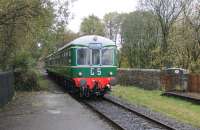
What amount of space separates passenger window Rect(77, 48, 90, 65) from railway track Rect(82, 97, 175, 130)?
6.82 feet

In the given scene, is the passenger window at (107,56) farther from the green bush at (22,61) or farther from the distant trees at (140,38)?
the distant trees at (140,38)

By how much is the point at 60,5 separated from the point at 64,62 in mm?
7128

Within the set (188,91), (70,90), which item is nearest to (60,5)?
(70,90)

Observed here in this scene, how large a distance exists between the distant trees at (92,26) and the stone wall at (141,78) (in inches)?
1493

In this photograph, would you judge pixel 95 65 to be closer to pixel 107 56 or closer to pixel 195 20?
pixel 107 56

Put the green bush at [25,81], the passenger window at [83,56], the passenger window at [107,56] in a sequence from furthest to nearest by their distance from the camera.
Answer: the green bush at [25,81] < the passenger window at [107,56] < the passenger window at [83,56]

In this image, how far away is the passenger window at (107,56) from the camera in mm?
20797

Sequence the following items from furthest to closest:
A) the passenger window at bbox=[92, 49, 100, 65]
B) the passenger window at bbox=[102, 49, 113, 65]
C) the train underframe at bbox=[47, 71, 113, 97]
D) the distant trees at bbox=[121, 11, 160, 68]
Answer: the distant trees at bbox=[121, 11, 160, 68]
the passenger window at bbox=[102, 49, 113, 65]
the passenger window at bbox=[92, 49, 100, 65]
the train underframe at bbox=[47, 71, 113, 97]

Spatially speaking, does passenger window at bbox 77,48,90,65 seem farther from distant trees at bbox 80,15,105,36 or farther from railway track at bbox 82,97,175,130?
distant trees at bbox 80,15,105,36

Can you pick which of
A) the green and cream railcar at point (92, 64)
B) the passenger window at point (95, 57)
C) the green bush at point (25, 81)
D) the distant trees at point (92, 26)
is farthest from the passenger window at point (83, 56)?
the distant trees at point (92, 26)

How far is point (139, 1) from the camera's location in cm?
4631

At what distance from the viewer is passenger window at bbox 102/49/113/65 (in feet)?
68.2

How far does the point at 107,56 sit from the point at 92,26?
5268 cm

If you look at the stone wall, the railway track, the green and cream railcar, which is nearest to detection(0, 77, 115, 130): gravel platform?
the railway track
